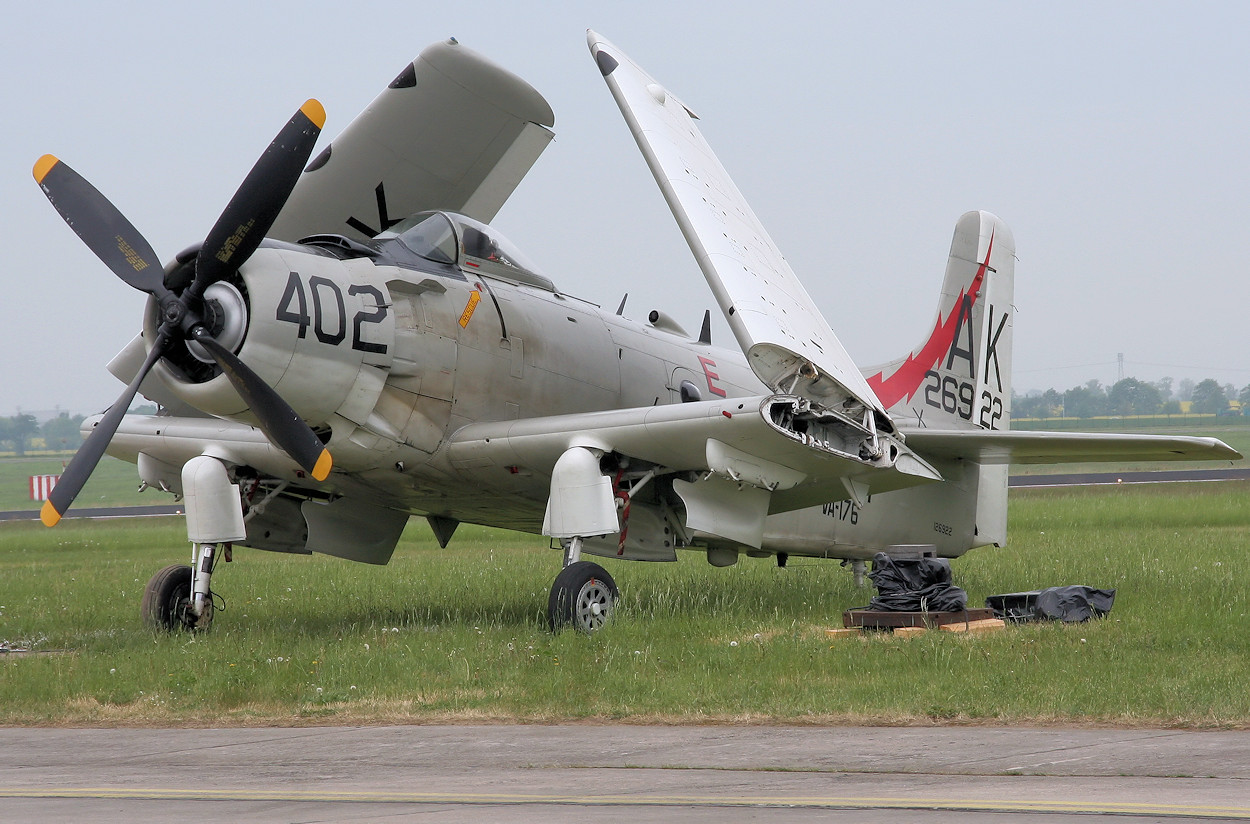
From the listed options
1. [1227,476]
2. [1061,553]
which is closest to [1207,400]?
[1227,476]

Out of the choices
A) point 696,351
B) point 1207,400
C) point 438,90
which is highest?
point 1207,400

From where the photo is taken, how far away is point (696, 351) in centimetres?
1376

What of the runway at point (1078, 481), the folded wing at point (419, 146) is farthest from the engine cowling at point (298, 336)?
the runway at point (1078, 481)

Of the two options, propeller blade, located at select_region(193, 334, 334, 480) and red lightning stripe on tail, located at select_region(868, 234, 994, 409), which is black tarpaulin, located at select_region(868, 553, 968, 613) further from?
red lightning stripe on tail, located at select_region(868, 234, 994, 409)

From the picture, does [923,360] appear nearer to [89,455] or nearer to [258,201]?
[258,201]

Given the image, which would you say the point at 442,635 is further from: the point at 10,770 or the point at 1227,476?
the point at 1227,476

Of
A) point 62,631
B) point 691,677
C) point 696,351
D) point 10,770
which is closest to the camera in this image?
point 10,770

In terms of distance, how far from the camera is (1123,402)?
158m

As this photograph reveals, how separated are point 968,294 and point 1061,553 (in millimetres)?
4816

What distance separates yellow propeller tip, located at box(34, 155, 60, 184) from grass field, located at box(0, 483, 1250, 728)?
3892mm

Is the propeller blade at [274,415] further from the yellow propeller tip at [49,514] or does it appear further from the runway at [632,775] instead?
the runway at [632,775]

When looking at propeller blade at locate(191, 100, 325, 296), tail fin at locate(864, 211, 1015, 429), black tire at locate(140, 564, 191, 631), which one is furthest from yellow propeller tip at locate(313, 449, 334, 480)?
tail fin at locate(864, 211, 1015, 429)

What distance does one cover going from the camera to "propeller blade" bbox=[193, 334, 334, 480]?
930 centimetres

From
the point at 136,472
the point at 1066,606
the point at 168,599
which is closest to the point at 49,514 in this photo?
the point at 168,599
